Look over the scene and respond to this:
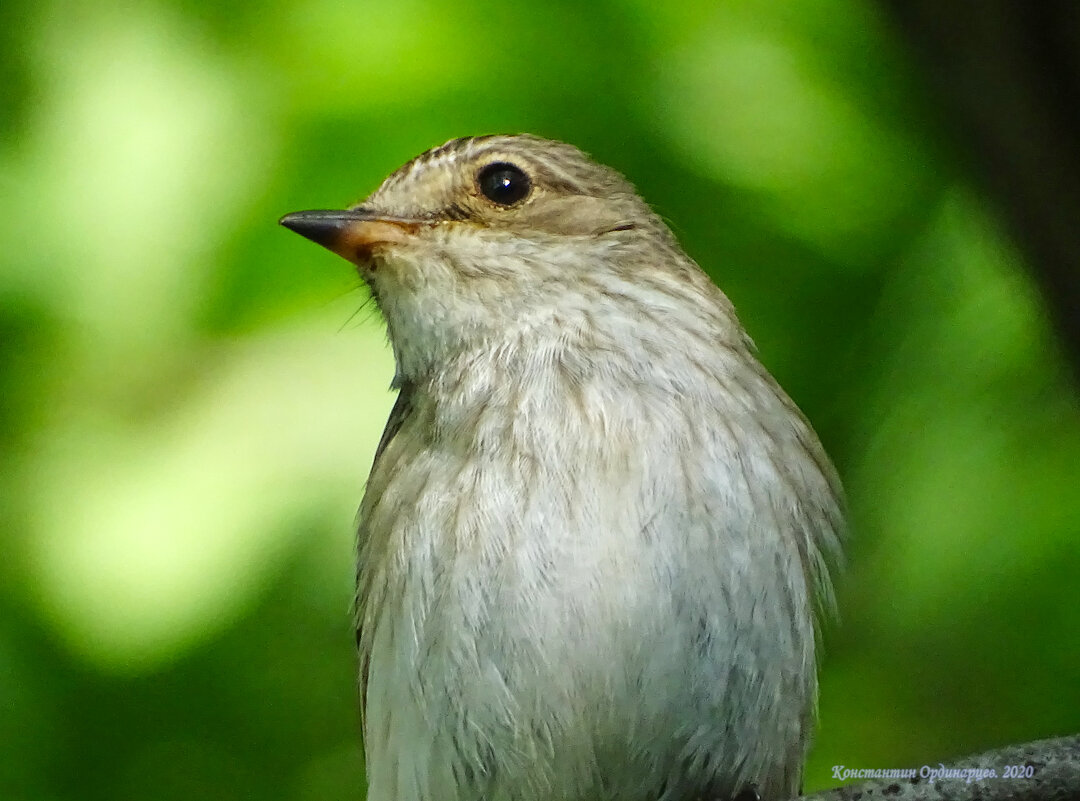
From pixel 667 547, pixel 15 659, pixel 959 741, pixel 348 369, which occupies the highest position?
pixel 348 369

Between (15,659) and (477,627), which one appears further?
(15,659)

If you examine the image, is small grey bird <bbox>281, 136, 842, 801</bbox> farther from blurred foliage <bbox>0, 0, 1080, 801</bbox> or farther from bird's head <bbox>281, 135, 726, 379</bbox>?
blurred foliage <bbox>0, 0, 1080, 801</bbox>

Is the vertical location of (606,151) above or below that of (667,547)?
above

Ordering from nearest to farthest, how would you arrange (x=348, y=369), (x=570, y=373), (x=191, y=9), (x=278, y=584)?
(x=570, y=373)
(x=278, y=584)
(x=348, y=369)
(x=191, y=9)

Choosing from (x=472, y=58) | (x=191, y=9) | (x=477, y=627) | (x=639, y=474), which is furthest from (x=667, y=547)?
(x=191, y=9)

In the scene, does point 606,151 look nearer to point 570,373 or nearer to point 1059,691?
point 570,373

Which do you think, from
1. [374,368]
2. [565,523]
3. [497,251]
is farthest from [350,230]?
[565,523]

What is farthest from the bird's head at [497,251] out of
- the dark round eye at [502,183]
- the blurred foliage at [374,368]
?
the blurred foliage at [374,368]
